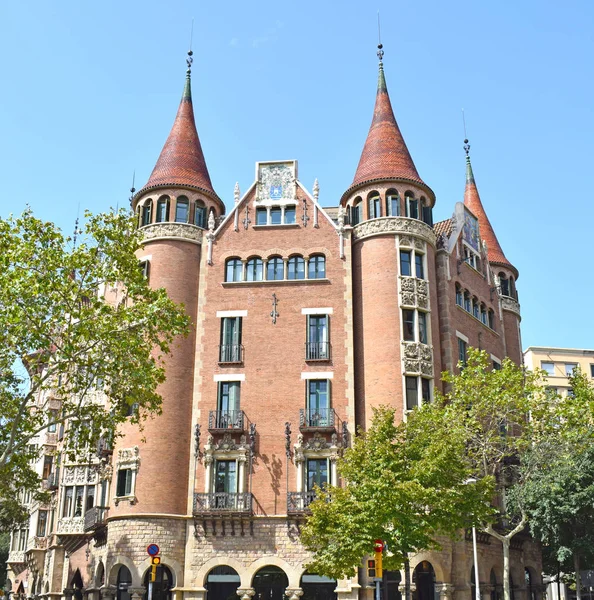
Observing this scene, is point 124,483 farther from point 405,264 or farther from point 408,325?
point 405,264

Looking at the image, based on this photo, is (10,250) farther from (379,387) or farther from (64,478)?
(64,478)

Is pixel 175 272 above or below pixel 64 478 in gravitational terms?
above

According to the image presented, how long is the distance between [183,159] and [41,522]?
27.8 meters

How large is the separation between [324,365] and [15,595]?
3687 cm

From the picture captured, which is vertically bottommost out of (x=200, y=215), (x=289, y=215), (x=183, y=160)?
(x=289, y=215)

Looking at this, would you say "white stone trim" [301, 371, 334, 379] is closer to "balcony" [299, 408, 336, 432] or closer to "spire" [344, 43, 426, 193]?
"balcony" [299, 408, 336, 432]

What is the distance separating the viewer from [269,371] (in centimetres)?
3900

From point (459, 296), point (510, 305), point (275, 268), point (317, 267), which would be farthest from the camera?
point (510, 305)

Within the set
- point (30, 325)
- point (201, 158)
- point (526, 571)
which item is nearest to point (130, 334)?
point (30, 325)

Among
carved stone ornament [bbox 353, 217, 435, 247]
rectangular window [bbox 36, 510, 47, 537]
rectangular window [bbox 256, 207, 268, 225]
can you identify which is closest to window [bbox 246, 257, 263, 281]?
rectangular window [bbox 256, 207, 268, 225]

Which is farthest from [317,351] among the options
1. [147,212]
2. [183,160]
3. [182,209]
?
[183,160]

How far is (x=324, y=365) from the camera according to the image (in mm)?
38875

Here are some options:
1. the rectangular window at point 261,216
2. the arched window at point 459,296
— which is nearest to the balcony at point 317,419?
the rectangular window at point 261,216

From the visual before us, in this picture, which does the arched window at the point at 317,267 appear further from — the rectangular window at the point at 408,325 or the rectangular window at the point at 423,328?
the rectangular window at the point at 423,328
